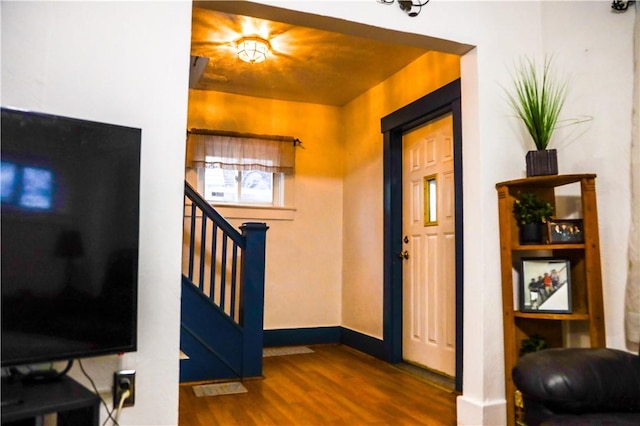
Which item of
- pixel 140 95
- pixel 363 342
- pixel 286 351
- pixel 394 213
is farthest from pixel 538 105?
pixel 286 351

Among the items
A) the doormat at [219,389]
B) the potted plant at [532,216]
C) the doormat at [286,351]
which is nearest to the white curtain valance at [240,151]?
the doormat at [286,351]

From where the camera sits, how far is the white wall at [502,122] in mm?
2303

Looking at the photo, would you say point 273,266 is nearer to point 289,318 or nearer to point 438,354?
point 289,318

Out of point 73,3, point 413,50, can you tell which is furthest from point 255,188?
point 73,3

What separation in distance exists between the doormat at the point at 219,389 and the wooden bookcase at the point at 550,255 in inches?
67.3

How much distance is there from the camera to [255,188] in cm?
463

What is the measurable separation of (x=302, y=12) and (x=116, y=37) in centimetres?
80

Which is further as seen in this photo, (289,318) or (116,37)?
(289,318)

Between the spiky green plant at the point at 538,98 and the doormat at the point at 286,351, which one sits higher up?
the spiky green plant at the point at 538,98

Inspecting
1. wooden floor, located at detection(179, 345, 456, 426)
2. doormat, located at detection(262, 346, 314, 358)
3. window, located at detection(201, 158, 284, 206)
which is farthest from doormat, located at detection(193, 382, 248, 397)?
window, located at detection(201, 158, 284, 206)

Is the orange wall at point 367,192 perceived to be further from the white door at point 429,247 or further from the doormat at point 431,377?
the doormat at point 431,377

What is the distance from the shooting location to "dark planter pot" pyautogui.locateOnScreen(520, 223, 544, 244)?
2.29 meters

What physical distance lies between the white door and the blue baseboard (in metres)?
0.55

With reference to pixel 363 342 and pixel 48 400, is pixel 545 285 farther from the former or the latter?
pixel 363 342
